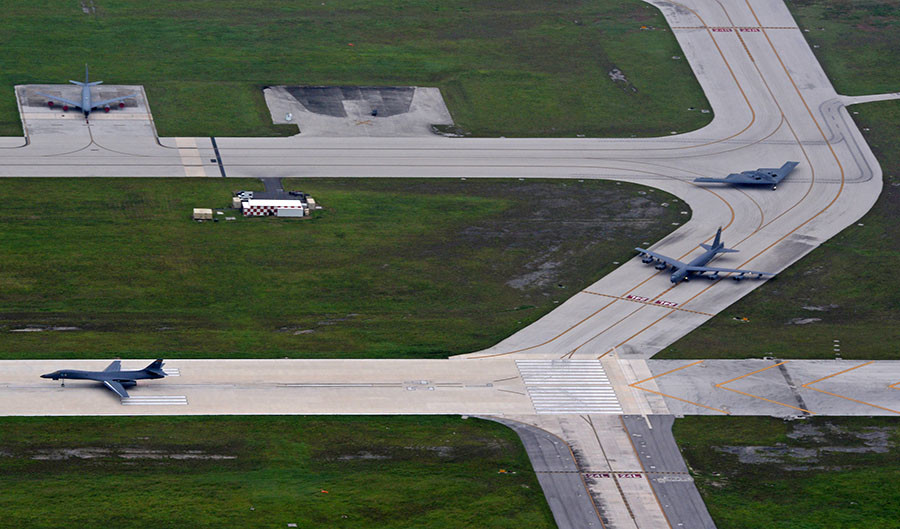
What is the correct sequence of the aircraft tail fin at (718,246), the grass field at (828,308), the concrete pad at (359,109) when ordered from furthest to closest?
the concrete pad at (359,109)
the aircraft tail fin at (718,246)
the grass field at (828,308)

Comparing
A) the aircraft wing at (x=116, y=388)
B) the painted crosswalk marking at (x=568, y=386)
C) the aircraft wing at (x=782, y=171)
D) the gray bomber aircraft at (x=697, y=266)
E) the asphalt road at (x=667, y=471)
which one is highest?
the aircraft wing at (x=116, y=388)

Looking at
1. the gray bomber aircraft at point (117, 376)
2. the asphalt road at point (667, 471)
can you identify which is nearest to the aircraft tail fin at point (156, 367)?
the gray bomber aircraft at point (117, 376)

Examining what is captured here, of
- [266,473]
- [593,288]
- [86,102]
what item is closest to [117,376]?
[266,473]

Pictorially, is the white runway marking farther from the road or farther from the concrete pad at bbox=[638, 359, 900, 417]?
the concrete pad at bbox=[638, 359, 900, 417]

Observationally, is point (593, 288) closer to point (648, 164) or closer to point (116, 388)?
point (648, 164)

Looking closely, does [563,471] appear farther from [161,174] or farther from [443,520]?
[161,174]

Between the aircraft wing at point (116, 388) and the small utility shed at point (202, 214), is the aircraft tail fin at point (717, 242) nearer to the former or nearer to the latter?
the small utility shed at point (202, 214)

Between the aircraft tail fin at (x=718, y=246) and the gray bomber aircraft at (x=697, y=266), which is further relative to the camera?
the aircraft tail fin at (x=718, y=246)
